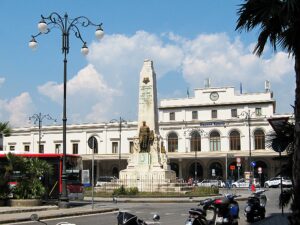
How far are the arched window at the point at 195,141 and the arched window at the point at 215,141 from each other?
1.94 metres

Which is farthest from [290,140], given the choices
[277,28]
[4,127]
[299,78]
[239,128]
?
[239,128]

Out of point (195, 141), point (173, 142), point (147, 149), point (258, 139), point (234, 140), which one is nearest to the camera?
point (147, 149)

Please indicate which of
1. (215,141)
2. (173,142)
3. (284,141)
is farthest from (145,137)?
(173,142)

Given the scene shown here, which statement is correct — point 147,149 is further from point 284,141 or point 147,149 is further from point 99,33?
point 284,141

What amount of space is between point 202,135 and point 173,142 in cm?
495

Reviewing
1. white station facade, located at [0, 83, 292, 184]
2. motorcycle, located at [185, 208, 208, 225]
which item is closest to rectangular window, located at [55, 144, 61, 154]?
white station facade, located at [0, 83, 292, 184]

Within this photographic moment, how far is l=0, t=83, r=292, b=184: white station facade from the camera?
240 feet

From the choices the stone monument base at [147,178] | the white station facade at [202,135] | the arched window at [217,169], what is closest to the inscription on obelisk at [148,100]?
the stone monument base at [147,178]

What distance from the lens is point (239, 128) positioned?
243 feet

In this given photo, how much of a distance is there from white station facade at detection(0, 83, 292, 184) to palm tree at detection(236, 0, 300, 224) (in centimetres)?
5973

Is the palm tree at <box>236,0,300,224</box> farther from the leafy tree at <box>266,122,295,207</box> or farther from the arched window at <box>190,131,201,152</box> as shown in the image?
the arched window at <box>190,131,201,152</box>

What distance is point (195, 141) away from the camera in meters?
76.9

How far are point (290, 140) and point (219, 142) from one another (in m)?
64.9

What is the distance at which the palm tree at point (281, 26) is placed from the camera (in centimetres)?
916
